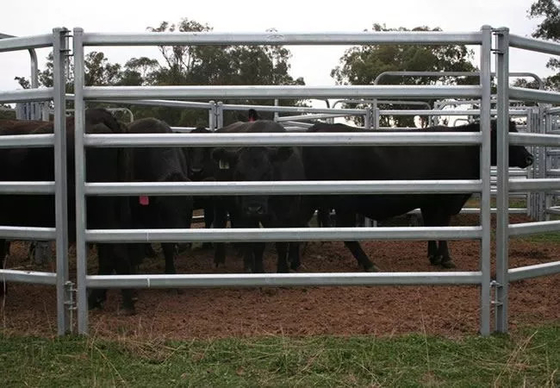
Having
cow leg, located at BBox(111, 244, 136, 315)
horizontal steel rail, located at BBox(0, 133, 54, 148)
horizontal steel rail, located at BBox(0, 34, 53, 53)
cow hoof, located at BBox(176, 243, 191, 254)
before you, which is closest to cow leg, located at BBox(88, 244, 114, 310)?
cow leg, located at BBox(111, 244, 136, 315)

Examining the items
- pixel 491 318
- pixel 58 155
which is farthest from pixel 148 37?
pixel 491 318

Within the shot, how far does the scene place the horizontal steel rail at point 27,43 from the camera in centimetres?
482

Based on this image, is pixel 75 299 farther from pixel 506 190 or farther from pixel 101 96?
pixel 506 190

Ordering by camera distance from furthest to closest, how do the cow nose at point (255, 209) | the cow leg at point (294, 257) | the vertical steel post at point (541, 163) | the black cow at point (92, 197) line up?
the vertical steel post at point (541, 163)
the cow leg at point (294, 257)
the cow nose at point (255, 209)
the black cow at point (92, 197)

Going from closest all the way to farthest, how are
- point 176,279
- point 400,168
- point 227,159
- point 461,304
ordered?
point 176,279, point 461,304, point 227,159, point 400,168

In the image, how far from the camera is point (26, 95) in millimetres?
4953

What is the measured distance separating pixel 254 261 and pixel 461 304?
257 centimetres

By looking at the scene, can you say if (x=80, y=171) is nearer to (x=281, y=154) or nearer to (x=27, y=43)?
(x=27, y=43)

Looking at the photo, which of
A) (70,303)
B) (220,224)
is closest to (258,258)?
(220,224)

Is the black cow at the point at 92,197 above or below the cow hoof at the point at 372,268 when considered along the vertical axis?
above

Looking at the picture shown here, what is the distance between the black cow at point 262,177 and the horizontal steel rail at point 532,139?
8.74ft

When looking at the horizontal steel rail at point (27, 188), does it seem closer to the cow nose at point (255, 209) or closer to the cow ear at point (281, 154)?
the cow nose at point (255, 209)

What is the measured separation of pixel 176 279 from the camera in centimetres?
471

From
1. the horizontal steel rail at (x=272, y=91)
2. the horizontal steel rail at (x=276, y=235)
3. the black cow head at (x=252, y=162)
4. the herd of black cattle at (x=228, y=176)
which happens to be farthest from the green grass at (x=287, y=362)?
the black cow head at (x=252, y=162)
